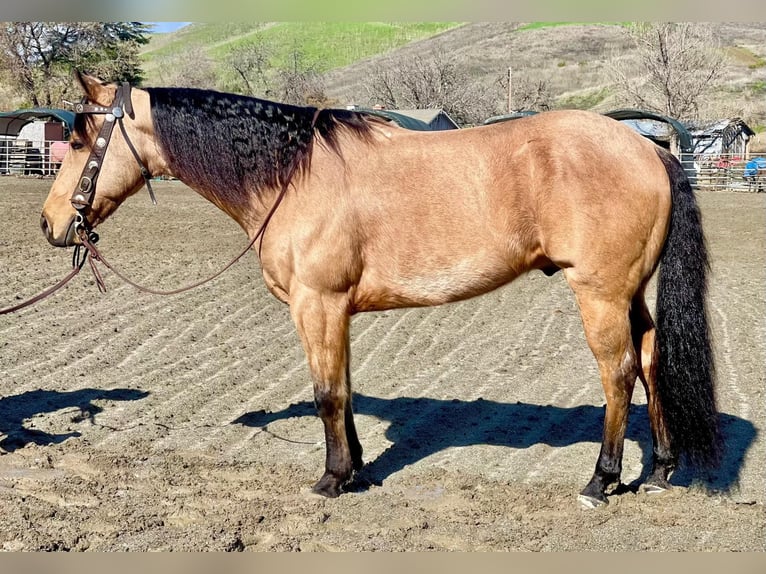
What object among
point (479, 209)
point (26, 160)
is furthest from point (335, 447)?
point (26, 160)

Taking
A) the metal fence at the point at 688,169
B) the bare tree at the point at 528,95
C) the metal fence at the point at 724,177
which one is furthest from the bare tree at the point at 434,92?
the metal fence at the point at 688,169

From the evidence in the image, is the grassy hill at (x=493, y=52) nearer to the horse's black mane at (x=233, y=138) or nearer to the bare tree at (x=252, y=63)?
the bare tree at (x=252, y=63)

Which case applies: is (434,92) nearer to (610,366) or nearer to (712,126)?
(712,126)

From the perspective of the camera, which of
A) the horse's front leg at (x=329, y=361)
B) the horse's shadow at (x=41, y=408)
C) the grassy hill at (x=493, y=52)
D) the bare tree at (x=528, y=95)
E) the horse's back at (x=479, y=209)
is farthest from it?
the grassy hill at (x=493, y=52)

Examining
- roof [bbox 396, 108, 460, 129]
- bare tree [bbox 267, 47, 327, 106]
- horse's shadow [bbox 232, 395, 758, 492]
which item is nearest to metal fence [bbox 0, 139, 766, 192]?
roof [bbox 396, 108, 460, 129]

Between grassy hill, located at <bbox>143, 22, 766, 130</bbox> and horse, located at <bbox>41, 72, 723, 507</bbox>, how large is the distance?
52130 mm

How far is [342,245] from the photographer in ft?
14.2

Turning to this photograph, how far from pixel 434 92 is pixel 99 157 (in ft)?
→ 151

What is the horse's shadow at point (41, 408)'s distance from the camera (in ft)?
16.7

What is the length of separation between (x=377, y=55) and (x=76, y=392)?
74.5 meters

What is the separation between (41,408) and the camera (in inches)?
222

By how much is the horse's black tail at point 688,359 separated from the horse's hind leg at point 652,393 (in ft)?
0.12

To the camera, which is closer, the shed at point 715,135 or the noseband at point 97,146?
the noseband at point 97,146

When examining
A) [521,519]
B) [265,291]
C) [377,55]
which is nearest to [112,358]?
[265,291]
